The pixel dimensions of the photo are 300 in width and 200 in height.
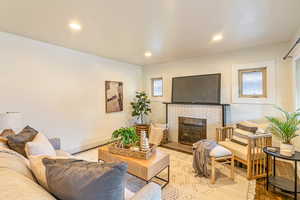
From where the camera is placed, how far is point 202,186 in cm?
232

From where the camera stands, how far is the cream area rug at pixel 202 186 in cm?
209

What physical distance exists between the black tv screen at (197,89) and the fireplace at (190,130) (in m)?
0.55

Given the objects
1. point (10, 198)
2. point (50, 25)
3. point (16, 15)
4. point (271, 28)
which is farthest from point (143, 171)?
point (271, 28)

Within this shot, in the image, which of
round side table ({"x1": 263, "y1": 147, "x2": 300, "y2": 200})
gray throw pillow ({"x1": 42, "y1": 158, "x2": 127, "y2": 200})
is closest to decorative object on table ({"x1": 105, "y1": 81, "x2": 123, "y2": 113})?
gray throw pillow ({"x1": 42, "y1": 158, "x2": 127, "y2": 200})

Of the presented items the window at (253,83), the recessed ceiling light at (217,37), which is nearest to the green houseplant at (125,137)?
the recessed ceiling light at (217,37)

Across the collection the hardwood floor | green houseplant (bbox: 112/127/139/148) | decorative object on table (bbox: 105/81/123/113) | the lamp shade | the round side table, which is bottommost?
the hardwood floor

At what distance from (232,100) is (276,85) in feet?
2.96

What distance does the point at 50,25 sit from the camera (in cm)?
238

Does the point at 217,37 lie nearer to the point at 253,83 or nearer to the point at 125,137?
the point at 253,83

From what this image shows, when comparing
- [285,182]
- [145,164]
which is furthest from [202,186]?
[285,182]

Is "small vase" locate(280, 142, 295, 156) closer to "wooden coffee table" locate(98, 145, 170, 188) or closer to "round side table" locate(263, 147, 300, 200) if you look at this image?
"round side table" locate(263, 147, 300, 200)

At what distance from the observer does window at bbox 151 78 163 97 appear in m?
5.20

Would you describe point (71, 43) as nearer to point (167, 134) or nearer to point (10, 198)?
point (10, 198)

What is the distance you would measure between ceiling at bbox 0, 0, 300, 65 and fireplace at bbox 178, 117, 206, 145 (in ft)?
6.65
